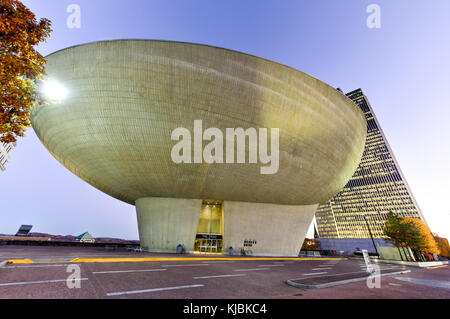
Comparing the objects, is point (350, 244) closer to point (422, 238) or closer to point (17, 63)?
point (422, 238)

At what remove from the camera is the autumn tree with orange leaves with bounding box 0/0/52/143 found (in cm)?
551

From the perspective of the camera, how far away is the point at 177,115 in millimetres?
16625

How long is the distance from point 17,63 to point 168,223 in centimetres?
1967

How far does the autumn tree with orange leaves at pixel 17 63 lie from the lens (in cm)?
551

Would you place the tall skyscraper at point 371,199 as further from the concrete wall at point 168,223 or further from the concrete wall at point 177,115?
the concrete wall at point 168,223

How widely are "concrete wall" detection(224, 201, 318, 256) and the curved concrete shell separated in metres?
1.97

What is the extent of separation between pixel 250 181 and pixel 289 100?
30.9 feet

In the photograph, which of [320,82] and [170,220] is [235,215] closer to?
[170,220]

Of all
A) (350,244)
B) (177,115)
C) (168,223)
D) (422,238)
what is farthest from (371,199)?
(177,115)

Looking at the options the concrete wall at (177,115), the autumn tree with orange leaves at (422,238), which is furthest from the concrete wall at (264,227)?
the autumn tree with orange leaves at (422,238)

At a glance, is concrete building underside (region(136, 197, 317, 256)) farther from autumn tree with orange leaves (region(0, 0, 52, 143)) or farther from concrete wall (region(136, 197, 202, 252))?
autumn tree with orange leaves (region(0, 0, 52, 143))
